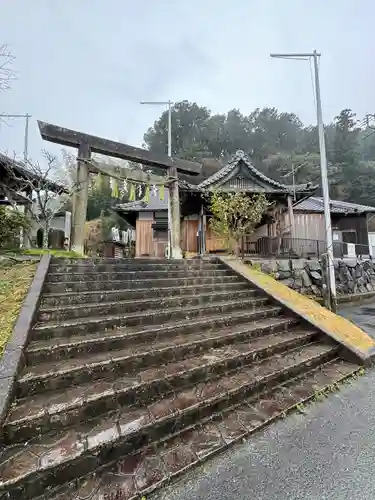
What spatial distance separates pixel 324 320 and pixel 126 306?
362 centimetres

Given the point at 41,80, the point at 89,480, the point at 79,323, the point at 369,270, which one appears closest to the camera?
the point at 89,480

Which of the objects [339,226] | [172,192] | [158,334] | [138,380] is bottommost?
[138,380]

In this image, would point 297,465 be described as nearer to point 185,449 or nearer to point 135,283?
point 185,449

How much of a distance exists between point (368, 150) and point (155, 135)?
32552mm

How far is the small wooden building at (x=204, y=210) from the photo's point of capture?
1146 cm

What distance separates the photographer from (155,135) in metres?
31.5

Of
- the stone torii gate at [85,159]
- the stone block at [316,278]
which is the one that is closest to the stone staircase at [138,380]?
the stone torii gate at [85,159]

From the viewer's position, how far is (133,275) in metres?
4.78

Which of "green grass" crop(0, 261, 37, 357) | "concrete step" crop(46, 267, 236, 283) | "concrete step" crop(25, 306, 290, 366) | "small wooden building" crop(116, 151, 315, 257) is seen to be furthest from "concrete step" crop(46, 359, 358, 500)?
"small wooden building" crop(116, 151, 315, 257)

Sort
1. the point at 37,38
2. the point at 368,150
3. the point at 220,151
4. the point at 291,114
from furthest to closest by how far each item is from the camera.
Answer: the point at 291,114, the point at 368,150, the point at 220,151, the point at 37,38

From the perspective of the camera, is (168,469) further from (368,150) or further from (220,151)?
(368,150)

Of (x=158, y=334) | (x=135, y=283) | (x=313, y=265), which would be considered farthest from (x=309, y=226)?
(x=158, y=334)

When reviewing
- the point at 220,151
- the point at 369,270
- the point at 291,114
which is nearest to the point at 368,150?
the point at 291,114

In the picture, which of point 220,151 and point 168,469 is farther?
point 220,151
